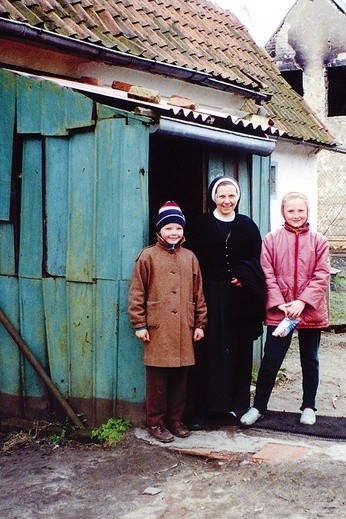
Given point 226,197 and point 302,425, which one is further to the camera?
point 302,425

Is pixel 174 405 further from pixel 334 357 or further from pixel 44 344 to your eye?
pixel 334 357

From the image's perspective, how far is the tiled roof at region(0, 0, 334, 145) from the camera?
6.85 metres

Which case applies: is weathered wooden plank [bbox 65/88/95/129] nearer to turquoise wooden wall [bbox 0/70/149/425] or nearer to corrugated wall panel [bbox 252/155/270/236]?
turquoise wooden wall [bbox 0/70/149/425]

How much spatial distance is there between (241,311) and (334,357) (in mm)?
3878

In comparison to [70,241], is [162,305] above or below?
below

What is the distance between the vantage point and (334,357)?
8320mm

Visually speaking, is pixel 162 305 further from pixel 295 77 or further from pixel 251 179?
pixel 295 77

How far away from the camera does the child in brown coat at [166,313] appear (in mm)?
4617

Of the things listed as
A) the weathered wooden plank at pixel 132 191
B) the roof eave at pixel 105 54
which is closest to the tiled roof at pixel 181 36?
the roof eave at pixel 105 54

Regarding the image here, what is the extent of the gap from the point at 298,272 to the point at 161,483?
6.11ft

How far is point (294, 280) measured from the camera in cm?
485

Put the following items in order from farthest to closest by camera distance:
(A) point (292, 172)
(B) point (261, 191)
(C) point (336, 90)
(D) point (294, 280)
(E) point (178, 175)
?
(C) point (336, 90)
(A) point (292, 172)
(B) point (261, 191)
(E) point (178, 175)
(D) point (294, 280)

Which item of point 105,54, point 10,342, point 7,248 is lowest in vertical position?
point 10,342

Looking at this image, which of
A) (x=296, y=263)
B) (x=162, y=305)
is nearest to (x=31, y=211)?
(x=162, y=305)
